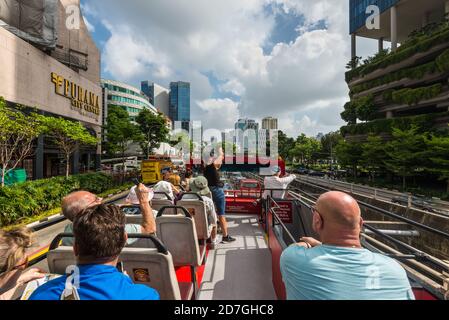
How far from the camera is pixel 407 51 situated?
29.4 meters

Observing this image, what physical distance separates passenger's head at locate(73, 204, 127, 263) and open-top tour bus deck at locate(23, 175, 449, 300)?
50 centimetres

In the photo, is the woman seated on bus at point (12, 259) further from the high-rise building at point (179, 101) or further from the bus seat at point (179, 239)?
the high-rise building at point (179, 101)

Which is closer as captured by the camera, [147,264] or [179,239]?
[147,264]

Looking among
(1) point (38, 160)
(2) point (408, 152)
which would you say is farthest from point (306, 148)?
(1) point (38, 160)

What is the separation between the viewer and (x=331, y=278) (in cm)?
136

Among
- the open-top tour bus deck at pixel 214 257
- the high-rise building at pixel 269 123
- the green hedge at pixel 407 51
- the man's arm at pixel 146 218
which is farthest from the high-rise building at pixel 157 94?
the man's arm at pixel 146 218

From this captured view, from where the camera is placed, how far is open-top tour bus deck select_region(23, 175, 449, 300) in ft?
6.20

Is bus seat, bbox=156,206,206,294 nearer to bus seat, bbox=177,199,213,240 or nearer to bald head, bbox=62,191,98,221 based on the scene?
bald head, bbox=62,191,98,221

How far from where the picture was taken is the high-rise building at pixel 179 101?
18362 centimetres

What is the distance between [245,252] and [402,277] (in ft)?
11.5

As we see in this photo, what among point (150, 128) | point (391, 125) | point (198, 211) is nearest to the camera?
point (198, 211)

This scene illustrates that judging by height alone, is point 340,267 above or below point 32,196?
above

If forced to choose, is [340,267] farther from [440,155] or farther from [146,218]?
[440,155]

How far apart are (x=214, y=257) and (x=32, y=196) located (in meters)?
10.7
